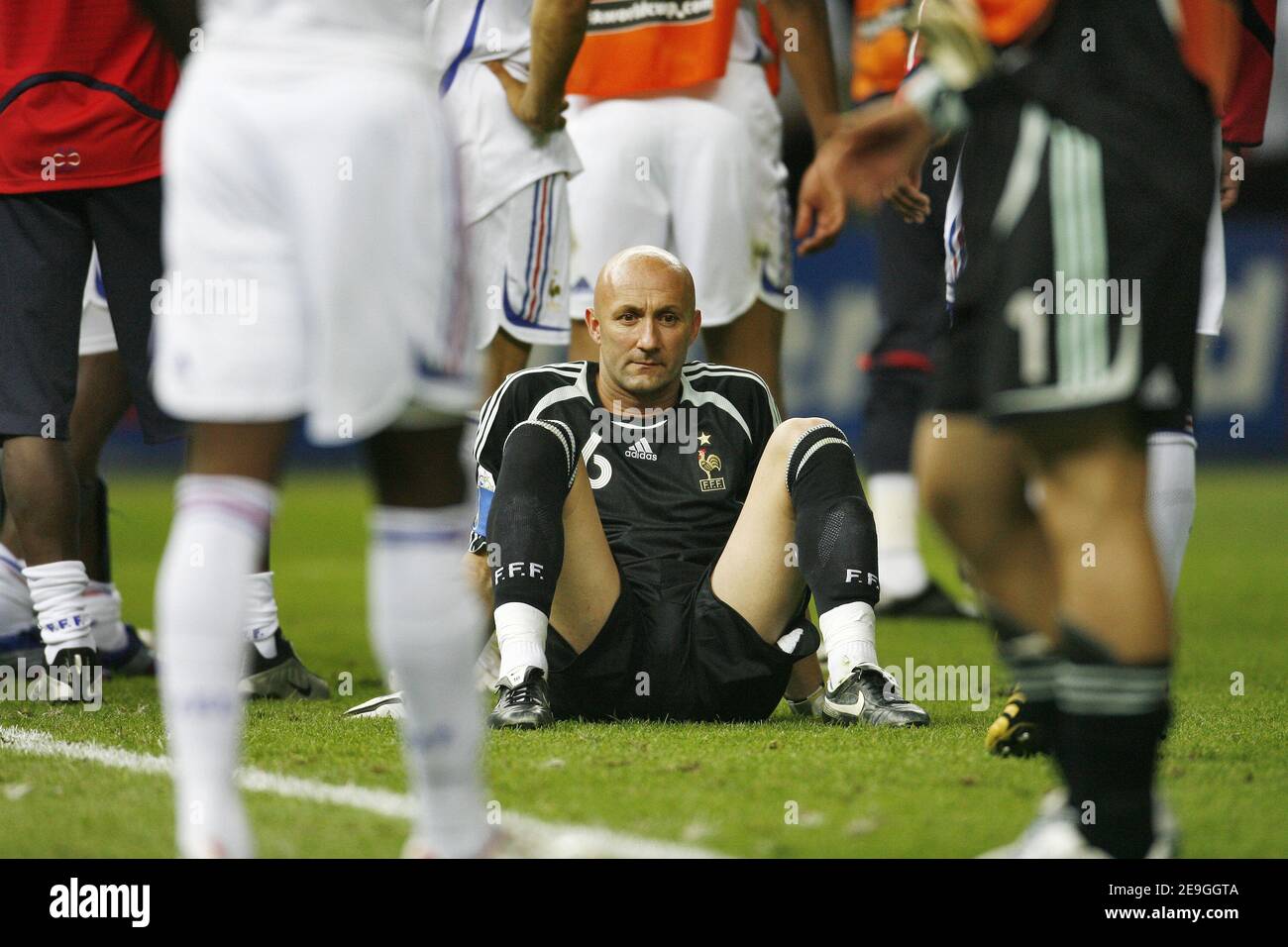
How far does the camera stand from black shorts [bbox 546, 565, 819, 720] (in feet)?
13.7

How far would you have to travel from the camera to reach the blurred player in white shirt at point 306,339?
2402 millimetres

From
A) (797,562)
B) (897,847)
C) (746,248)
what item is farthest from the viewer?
(746,248)

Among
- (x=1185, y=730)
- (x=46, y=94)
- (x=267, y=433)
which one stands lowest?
(x=1185, y=730)

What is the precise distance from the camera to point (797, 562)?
4.14 m

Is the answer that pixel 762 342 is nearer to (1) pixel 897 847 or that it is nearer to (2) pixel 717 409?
(2) pixel 717 409

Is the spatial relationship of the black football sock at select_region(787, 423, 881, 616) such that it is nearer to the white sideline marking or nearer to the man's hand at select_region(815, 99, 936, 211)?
the white sideline marking

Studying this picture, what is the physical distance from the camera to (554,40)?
4398mm

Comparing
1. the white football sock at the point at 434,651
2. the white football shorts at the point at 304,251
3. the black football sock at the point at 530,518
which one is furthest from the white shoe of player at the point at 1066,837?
the black football sock at the point at 530,518

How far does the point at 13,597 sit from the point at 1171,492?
11.2 ft

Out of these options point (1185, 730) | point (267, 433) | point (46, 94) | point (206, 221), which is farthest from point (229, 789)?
point (46, 94)

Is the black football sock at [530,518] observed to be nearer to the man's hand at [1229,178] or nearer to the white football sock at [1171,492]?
the white football sock at [1171,492]

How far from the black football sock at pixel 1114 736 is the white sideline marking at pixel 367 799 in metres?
0.64

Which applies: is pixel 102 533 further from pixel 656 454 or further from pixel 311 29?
pixel 311 29
